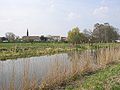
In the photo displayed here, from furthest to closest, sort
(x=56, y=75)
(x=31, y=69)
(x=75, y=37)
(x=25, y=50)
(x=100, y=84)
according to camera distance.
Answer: (x=75, y=37), (x=25, y=50), (x=31, y=69), (x=56, y=75), (x=100, y=84)

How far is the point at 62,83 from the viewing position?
10336 mm

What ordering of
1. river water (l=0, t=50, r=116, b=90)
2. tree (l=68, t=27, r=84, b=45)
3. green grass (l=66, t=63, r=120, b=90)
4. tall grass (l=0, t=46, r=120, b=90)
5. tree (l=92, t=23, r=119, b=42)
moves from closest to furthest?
green grass (l=66, t=63, r=120, b=90)
tall grass (l=0, t=46, r=120, b=90)
river water (l=0, t=50, r=116, b=90)
tree (l=68, t=27, r=84, b=45)
tree (l=92, t=23, r=119, b=42)

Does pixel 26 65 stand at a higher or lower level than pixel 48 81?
higher

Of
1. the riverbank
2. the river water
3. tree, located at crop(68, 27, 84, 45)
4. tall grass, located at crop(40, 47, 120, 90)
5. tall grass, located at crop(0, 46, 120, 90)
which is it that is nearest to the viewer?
tall grass, located at crop(0, 46, 120, 90)

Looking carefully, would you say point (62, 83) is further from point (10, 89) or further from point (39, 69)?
point (10, 89)

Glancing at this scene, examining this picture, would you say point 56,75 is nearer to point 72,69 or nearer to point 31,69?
point 72,69

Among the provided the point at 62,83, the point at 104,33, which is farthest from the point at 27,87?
the point at 104,33

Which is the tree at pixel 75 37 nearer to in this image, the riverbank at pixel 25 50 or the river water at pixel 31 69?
the riverbank at pixel 25 50

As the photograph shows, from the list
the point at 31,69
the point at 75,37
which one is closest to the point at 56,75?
the point at 31,69

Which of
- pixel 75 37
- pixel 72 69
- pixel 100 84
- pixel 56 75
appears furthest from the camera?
pixel 75 37

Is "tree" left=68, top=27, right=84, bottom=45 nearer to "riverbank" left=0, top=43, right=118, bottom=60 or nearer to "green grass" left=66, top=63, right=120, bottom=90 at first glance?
"riverbank" left=0, top=43, right=118, bottom=60

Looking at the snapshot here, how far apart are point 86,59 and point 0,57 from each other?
12185mm

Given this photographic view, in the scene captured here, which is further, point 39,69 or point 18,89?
point 39,69

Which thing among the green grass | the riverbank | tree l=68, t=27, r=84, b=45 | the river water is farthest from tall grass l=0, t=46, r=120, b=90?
tree l=68, t=27, r=84, b=45
